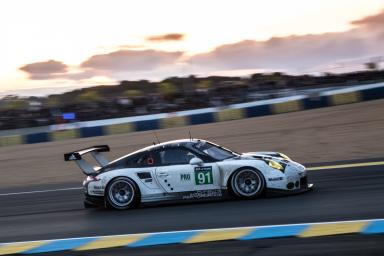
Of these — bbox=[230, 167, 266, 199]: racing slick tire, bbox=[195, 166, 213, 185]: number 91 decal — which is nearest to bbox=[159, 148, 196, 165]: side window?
bbox=[195, 166, 213, 185]: number 91 decal

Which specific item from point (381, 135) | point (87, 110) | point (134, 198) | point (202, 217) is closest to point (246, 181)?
point (202, 217)

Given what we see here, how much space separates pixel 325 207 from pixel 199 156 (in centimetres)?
225

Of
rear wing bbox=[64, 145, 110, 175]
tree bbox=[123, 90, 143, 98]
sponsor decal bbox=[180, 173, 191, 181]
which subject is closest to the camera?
sponsor decal bbox=[180, 173, 191, 181]

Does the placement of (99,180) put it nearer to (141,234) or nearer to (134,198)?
(134,198)

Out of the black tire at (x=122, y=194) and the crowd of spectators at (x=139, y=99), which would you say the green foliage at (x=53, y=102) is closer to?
the crowd of spectators at (x=139, y=99)

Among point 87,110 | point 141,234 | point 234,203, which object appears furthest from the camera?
point 87,110

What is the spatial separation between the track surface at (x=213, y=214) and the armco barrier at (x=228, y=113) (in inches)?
574

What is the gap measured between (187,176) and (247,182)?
917mm

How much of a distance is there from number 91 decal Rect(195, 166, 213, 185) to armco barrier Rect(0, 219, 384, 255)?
6.32ft

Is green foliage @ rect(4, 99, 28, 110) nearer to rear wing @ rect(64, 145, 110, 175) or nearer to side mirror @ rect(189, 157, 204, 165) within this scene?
rear wing @ rect(64, 145, 110, 175)

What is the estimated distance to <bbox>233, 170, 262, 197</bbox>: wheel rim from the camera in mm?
9172

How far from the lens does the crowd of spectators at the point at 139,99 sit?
28.1m

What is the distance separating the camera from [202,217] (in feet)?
27.4

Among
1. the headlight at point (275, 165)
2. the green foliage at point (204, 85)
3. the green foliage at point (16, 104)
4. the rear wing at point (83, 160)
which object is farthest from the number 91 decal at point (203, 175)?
the green foliage at point (16, 104)
